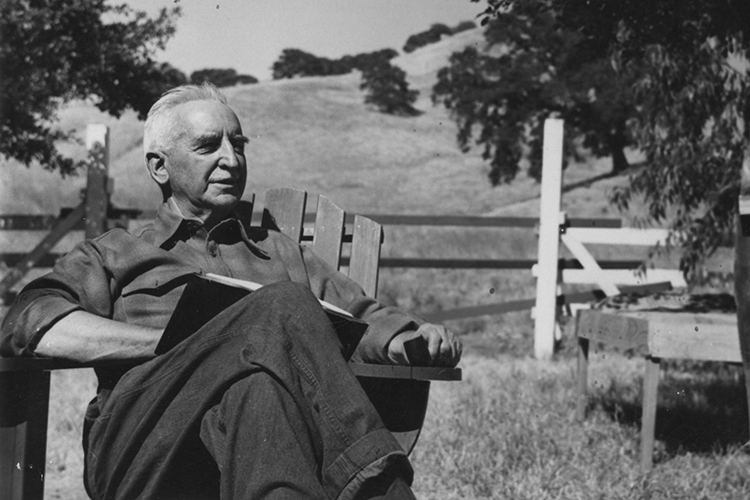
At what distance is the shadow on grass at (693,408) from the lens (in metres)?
4.42

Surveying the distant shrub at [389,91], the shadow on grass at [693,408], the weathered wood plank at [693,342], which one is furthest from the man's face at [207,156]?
the distant shrub at [389,91]

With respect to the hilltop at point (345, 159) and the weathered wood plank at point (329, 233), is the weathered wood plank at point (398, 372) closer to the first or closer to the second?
the weathered wood plank at point (329, 233)

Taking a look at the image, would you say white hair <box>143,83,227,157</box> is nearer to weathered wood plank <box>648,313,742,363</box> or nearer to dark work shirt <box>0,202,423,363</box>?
dark work shirt <box>0,202,423,363</box>

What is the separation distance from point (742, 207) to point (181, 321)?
2088mm

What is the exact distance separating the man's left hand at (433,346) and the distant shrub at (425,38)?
1769 inches

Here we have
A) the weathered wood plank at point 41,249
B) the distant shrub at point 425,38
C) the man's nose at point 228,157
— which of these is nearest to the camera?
the man's nose at point 228,157

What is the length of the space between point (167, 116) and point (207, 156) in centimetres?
17

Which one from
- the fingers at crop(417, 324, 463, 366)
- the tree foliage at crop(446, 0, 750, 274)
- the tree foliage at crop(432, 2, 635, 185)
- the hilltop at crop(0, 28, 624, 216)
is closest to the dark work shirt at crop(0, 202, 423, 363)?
the fingers at crop(417, 324, 463, 366)

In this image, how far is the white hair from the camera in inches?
103

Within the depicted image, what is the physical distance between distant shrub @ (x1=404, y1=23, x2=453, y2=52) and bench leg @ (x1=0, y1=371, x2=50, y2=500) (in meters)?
45.2

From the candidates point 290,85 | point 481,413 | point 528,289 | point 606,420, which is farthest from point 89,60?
point 290,85

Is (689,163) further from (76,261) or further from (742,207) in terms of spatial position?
(76,261)

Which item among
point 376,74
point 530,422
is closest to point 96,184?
point 530,422

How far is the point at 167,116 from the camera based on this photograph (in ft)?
8.57
